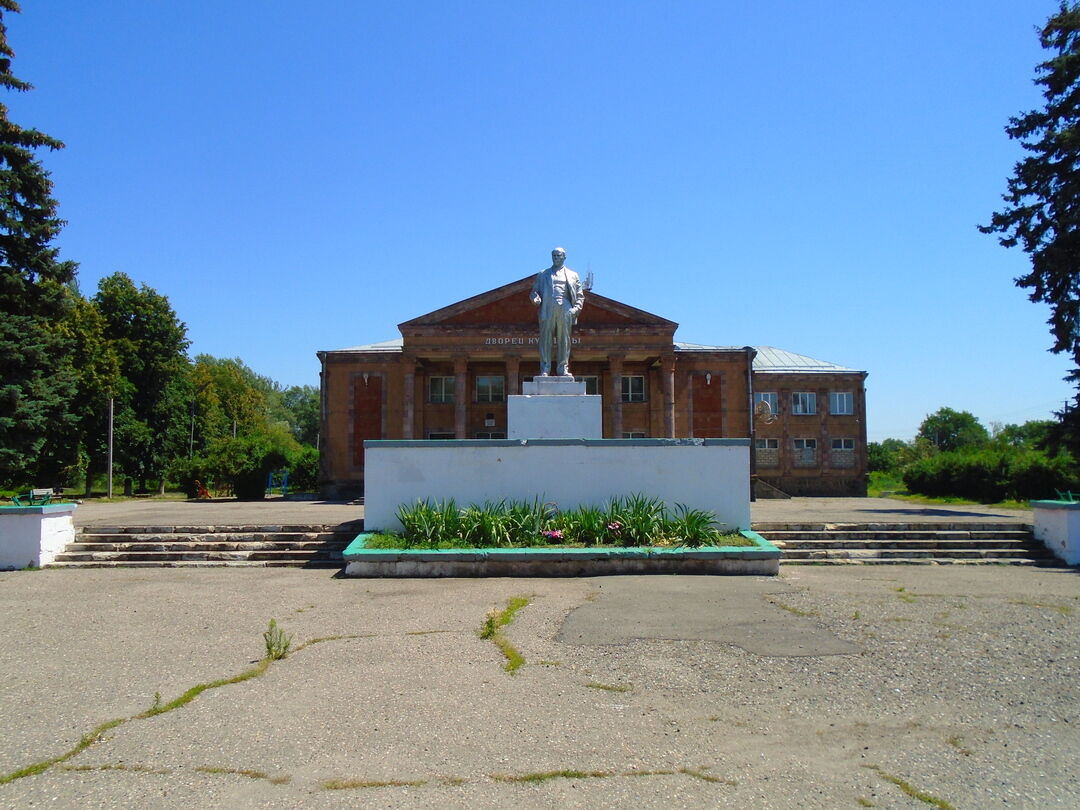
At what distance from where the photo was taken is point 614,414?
34688mm

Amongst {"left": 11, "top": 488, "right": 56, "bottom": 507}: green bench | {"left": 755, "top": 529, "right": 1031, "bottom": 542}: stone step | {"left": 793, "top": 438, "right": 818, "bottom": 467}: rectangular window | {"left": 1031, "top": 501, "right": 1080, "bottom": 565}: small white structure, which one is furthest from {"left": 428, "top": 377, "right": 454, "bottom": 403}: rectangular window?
{"left": 1031, "top": 501, "right": 1080, "bottom": 565}: small white structure

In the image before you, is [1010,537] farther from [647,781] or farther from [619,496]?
[647,781]

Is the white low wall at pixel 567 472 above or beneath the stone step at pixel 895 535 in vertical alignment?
above

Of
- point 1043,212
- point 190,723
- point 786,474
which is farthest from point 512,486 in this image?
point 786,474

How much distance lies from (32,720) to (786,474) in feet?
131

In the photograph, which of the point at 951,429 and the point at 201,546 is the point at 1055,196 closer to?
the point at 201,546

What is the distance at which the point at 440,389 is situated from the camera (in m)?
37.8

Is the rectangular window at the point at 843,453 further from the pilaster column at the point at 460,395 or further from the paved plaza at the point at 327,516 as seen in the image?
the pilaster column at the point at 460,395

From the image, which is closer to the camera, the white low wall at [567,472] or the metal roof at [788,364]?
the white low wall at [567,472]

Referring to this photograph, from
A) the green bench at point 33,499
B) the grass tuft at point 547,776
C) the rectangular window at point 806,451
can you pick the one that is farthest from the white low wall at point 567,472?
the rectangular window at point 806,451

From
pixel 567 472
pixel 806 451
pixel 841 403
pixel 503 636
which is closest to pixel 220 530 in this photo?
pixel 567 472

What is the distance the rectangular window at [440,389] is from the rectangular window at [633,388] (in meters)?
8.56

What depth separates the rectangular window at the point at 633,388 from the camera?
37.7 metres

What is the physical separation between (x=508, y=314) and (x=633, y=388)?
7611mm
